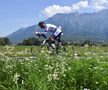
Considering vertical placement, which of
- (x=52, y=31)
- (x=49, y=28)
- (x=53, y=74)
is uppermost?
(x=49, y=28)

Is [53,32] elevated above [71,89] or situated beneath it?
elevated above

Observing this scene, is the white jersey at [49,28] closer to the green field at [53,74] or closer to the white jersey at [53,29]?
the white jersey at [53,29]

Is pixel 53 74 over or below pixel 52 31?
below

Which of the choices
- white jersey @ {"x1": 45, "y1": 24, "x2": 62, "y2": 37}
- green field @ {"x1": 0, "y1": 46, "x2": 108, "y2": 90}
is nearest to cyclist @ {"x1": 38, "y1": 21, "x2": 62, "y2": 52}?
white jersey @ {"x1": 45, "y1": 24, "x2": 62, "y2": 37}

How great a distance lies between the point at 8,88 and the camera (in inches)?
285

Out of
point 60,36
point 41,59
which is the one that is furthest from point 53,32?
point 41,59

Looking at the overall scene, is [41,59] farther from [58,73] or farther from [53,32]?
[53,32]

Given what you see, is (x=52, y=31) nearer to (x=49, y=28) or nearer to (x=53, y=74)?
(x=49, y=28)

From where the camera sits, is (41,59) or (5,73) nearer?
(5,73)

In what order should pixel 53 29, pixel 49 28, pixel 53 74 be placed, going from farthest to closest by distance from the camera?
pixel 53 29 < pixel 49 28 < pixel 53 74

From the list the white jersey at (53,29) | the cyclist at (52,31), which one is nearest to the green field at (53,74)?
the cyclist at (52,31)

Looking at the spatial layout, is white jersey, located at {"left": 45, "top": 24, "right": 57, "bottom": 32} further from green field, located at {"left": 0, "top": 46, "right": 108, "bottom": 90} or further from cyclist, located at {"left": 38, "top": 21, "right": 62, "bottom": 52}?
green field, located at {"left": 0, "top": 46, "right": 108, "bottom": 90}

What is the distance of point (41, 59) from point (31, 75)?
59.6 inches

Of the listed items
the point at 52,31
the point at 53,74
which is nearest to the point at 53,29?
the point at 52,31
